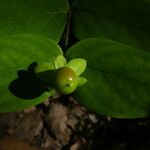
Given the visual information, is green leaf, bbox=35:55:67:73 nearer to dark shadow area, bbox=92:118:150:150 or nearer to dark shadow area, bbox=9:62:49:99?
dark shadow area, bbox=9:62:49:99

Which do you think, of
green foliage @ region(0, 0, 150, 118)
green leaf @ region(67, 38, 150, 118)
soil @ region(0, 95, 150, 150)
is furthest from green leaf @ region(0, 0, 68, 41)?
soil @ region(0, 95, 150, 150)

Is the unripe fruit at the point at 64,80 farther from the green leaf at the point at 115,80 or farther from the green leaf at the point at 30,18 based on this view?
the green leaf at the point at 30,18

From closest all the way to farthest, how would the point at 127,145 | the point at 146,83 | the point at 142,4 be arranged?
the point at 146,83 < the point at 142,4 < the point at 127,145

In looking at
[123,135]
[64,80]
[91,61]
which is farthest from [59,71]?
[123,135]

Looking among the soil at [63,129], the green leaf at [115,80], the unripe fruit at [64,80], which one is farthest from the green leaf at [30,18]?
the soil at [63,129]

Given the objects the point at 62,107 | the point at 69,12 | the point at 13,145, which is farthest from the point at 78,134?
the point at 69,12

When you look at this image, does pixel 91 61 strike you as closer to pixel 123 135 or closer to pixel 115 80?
pixel 115 80

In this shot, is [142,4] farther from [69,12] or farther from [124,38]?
[69,12]
